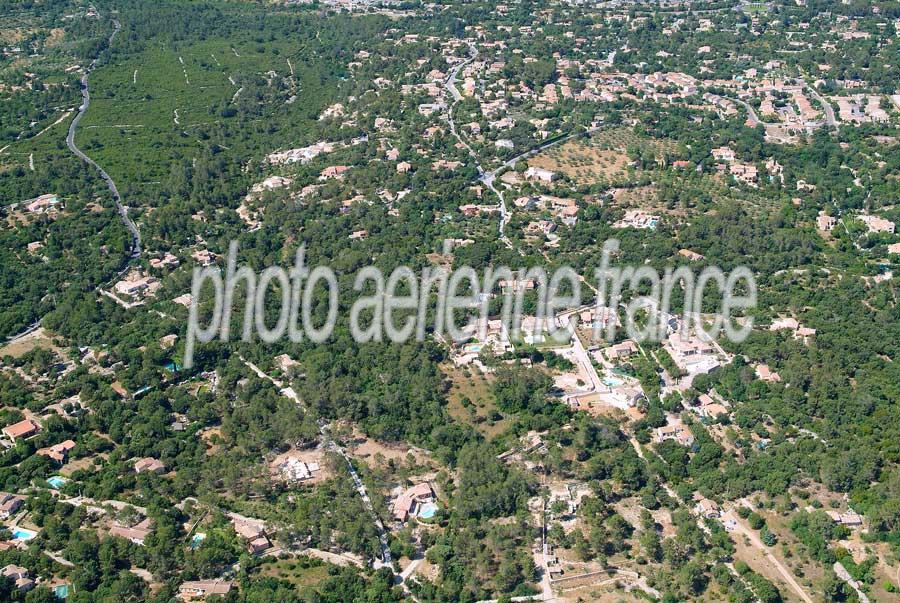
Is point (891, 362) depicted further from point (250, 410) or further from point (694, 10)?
point (694, 10)

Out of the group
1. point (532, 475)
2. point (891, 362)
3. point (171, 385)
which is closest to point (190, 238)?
point (171, 385)

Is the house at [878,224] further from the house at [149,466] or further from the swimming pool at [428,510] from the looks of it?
the house at [149,466]

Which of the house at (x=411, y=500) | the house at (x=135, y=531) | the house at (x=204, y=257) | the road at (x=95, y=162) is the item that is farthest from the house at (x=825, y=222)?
the house at (x=135, y=531)

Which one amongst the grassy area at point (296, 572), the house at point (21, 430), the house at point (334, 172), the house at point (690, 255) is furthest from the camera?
the house at point (334, 172)

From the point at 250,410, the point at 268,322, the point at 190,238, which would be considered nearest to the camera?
the point at 250,410

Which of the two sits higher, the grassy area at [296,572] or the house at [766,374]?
the house at [766,374]
